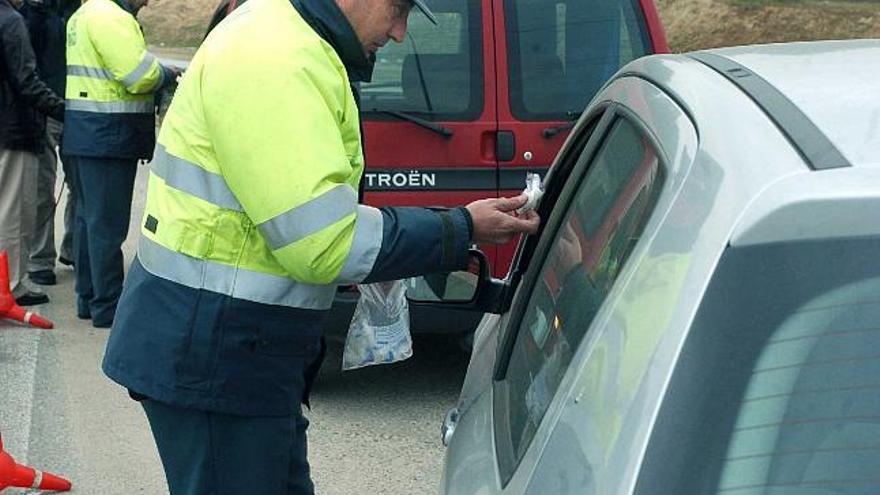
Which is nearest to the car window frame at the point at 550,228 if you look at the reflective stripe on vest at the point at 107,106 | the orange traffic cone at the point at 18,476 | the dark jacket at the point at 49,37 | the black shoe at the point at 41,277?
the orange traffic cone at the point at 18,476

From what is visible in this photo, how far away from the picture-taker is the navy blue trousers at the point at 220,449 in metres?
2.98

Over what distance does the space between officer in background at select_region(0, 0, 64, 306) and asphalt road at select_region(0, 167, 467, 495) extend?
26.1 inches

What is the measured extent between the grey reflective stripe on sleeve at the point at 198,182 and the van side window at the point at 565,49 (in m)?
3.24

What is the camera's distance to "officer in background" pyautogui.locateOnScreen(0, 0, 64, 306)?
7598 mm

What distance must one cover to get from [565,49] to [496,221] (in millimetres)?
3287

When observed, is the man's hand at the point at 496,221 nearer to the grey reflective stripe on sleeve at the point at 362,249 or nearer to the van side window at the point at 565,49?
the grey reflective stripe on sleeve at the point at 362,249

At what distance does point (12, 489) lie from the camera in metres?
5.16

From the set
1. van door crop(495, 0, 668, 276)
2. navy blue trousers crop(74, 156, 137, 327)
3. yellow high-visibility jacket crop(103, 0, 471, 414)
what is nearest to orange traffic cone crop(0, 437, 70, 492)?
van door crop(495, 0, 668, 276)

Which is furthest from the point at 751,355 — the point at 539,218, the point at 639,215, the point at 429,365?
the point at 429,365

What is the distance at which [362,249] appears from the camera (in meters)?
2.78

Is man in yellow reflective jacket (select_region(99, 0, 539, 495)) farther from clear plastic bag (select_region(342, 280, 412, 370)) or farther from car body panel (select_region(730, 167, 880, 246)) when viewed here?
car body panel (select_region(730, 167, 880, 246))

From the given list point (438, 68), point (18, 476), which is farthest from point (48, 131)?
point (18, 476)

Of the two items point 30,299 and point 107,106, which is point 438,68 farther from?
point 30,299

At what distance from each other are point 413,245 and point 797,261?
130 centimetres
